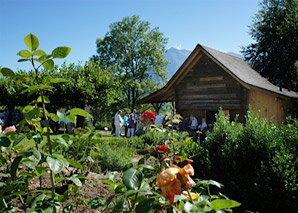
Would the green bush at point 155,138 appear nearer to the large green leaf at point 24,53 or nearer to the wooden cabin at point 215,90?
the wooden cabin at point 215,90

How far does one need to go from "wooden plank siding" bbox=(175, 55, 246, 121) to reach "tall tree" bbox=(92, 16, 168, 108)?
2149 centimetres

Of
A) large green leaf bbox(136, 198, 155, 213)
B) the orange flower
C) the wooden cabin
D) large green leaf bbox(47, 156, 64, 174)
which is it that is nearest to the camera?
the orange flower

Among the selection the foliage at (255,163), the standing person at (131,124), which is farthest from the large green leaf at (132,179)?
the standing person at (131,124)

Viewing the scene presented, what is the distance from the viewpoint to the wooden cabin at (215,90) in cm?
1465

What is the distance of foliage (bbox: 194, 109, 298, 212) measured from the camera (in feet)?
13.0

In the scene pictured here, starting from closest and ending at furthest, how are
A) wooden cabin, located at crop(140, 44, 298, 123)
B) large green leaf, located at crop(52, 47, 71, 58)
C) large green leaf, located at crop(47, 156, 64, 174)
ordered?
large green leaf, located at crop(47, 156, 64, 174)
large green leaf, located at crop(52, 47, 71, 58)
wooden cabin, located at crop(140, 44, 298, 123)

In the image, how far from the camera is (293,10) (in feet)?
81.1

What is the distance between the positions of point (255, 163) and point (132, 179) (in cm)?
383

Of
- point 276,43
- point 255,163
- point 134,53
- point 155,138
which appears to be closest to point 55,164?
point 255,163

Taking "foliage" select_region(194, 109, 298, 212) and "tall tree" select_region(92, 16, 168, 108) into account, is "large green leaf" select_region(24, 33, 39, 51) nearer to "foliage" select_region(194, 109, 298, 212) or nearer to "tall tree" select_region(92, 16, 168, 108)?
"foliage" select_region(194, 109, 298, 212)

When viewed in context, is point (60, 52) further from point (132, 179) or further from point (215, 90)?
point (215, 90)

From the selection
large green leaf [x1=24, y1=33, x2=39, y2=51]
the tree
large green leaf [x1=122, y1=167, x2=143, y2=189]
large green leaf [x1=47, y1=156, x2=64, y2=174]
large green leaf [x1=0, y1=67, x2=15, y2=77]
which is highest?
the tree

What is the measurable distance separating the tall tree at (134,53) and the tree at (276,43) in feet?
49.6

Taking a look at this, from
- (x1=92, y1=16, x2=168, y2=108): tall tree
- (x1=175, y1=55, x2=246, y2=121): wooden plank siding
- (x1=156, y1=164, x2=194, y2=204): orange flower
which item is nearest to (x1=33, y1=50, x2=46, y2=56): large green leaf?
(x1=156, y1=164, x2=194, y2=204): orange flower
